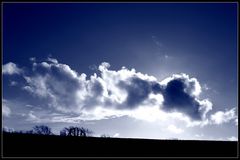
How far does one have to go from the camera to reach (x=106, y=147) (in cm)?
1148

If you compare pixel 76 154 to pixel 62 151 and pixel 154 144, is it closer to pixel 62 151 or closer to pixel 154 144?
pixel 62 151

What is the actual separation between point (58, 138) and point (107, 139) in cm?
233

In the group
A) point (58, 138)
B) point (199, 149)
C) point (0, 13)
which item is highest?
point (0, 13)

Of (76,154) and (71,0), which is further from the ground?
(71,0)

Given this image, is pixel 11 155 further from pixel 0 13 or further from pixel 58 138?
pixel 0 13

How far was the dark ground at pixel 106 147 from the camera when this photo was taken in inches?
405

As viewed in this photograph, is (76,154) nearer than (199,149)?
Yes

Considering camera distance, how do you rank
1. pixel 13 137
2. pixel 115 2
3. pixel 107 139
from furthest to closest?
pixel 107 139 → pixel 13 137 → pixel 115 2

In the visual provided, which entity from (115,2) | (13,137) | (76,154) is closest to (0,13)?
(115,2)

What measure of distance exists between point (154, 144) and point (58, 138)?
4826 mm

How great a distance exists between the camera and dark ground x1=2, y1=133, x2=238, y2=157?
10297 mm

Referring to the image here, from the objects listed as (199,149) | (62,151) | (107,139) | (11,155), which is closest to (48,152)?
(62,151)

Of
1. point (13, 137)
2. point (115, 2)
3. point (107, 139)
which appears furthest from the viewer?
point (107, 139)

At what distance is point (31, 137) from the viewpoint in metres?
10.7
